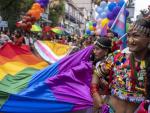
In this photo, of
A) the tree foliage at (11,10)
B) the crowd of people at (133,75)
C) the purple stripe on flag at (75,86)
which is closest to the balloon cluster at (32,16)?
the tree foliage at (11,10)

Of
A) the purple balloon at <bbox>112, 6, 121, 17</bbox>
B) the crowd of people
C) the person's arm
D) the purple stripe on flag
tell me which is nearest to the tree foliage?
the purple balloon at <bbox>112, 6, 121, 17</bbox>

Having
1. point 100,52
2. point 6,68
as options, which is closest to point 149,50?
point 100,52

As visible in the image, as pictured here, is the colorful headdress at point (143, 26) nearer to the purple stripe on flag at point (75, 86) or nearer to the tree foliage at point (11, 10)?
the purple stripe on flag at point (75, 86)

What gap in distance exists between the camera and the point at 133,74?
3.06 meters

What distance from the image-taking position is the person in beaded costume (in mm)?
3059

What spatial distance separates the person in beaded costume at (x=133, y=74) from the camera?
10.0ft

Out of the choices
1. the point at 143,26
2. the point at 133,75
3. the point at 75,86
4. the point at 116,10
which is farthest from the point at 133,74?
the point at 116,10

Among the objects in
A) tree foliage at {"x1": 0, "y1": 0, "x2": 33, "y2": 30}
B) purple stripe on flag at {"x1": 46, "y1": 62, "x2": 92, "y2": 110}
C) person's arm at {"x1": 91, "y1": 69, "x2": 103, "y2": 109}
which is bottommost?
tree foliage at {"x1": 0, "y1": 0, "x2": 33, "y2": 30}

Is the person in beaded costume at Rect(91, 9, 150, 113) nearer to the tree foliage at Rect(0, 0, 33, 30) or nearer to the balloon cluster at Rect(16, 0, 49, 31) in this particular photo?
the balloon cluster at Rect(16, 0, 49, 31)

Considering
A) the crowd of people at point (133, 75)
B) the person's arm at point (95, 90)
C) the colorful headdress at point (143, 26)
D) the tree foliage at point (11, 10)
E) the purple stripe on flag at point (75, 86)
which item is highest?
the colorful headdress at point (143, 26)

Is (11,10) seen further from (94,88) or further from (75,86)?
(94,88)

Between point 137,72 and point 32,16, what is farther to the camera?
point 32,16

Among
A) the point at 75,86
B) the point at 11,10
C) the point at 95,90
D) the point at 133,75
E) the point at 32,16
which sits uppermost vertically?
the point at 133,75

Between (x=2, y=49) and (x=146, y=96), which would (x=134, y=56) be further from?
(x=2, y=49)
